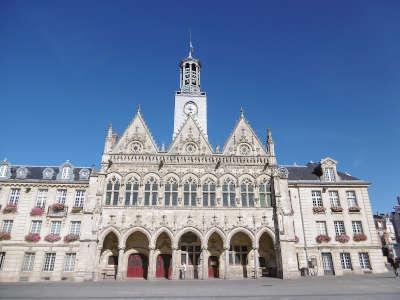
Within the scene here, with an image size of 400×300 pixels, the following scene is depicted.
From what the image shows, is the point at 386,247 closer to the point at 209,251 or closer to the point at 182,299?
the point at 209,251

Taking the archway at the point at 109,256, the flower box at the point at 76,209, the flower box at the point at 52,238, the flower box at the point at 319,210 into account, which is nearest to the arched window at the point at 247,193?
the flower box at the point at 319,210

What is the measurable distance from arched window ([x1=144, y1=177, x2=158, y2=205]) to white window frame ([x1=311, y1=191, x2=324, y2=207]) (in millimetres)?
16251

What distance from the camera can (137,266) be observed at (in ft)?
92.9

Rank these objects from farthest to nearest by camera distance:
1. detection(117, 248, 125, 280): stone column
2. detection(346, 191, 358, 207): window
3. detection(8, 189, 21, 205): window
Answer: detection(346, 191, 358, 207): window
detection(8, 189, 21, 205): window
detection(117, 248, 125, 280): stone column

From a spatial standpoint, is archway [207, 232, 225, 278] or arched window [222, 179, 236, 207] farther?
arched window [222, 179, 236, 207]

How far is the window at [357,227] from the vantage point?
30427 millimetres

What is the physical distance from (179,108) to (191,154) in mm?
10251

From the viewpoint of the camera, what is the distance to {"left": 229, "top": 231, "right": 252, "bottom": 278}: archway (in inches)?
1109

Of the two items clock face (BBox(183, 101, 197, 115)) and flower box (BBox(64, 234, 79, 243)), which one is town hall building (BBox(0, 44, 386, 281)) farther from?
clock face (BBox(183, 101, 197, 115))

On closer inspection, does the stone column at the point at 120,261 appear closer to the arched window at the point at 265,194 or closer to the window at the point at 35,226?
the window at the point at 35,226

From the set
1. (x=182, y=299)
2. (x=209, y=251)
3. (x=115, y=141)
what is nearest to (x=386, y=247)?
(x=209, y=251)

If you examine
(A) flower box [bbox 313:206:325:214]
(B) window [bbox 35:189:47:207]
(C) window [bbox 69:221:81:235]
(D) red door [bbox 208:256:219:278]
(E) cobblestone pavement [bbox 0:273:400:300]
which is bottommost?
(E) cobblestone pavement [bbox 0:273:400:300]

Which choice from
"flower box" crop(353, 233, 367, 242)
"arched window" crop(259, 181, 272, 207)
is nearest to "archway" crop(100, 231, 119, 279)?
"arched window" crop(259, 181, 272, 207)

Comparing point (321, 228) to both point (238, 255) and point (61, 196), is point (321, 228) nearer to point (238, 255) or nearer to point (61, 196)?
point (238, 255)
